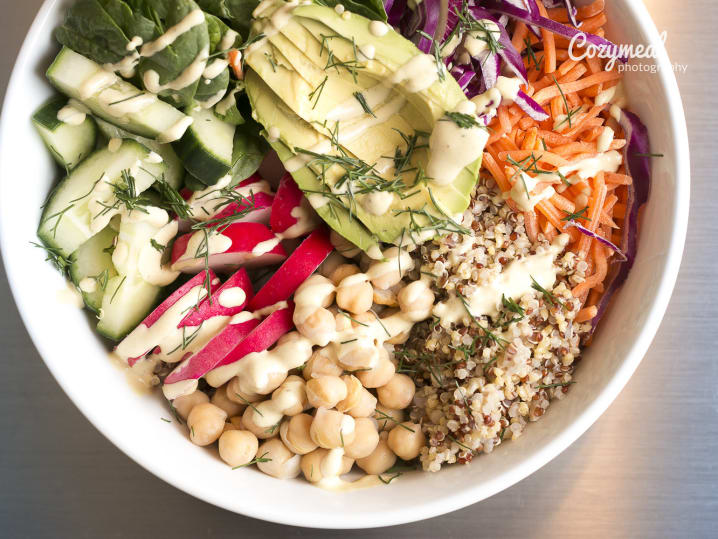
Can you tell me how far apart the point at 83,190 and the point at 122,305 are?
0.28 m

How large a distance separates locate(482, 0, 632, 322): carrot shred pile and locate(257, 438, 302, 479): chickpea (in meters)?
0.80

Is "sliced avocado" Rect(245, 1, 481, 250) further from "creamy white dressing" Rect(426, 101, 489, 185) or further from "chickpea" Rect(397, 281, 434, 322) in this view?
"chickpea" Rect(397, 281, 434, 322)

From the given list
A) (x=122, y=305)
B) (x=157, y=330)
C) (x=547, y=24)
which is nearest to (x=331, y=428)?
(x=157, y=330)

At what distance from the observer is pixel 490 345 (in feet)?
4.76

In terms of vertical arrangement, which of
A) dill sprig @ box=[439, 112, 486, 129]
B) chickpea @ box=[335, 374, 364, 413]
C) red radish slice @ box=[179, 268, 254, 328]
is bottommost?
chickpea @ box=[335, 374, 364, 413]

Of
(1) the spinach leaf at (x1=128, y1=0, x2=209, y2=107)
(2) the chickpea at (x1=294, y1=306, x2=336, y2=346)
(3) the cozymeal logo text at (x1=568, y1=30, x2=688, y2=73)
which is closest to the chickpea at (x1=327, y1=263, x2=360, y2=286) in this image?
(2) the chickpea at (x1=294, y1=306, x2=336, y2=346)

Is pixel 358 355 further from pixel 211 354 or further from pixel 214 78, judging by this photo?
pixel 214 78

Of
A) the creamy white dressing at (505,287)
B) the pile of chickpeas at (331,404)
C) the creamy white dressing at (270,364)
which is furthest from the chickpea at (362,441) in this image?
the creamy white dressing at (505,287)

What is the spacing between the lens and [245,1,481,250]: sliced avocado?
1.32m

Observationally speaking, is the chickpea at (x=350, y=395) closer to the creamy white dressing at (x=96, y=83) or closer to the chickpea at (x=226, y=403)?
the chickpea at (x=226, y=403)

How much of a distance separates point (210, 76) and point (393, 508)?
3.47 feet

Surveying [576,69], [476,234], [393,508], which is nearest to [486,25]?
[576,69]

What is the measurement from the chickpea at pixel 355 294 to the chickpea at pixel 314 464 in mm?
362

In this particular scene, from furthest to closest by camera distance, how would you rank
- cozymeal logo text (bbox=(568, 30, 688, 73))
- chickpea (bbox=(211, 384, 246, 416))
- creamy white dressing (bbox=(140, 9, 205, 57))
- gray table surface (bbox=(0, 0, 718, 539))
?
gray table surface (bbox=(0, 0, 718, 539))
chickpea (bbox=(211, 384, 246, 416))
cozymeal logo text (bbox=(568, 30, 688, 73))
creamy white dressing (bbox=(140, 9, 205, 57))
